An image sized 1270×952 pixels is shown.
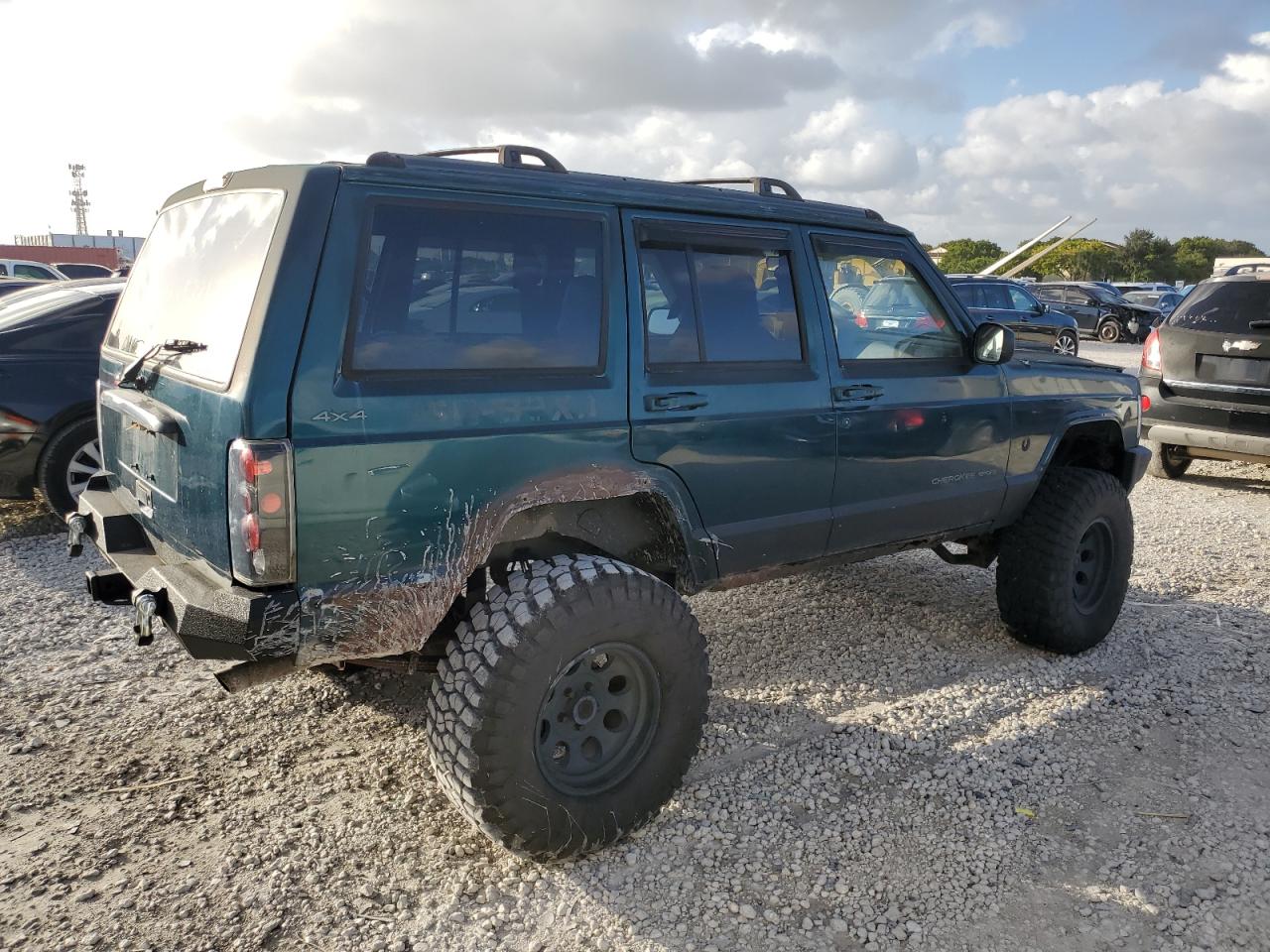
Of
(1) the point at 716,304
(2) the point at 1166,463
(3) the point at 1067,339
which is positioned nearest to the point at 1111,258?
(3) the point at 1067,339

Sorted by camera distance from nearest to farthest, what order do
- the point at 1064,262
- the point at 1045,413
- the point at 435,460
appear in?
the point at 435,460, the point at 1045,413, the point at 1064,262

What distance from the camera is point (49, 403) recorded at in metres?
5.82

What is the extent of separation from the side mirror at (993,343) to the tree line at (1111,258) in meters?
55.8

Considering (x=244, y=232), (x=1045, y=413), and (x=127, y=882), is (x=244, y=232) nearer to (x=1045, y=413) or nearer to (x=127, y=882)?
(x=127, y=882)

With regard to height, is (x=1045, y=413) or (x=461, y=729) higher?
(x=1045, y=413)

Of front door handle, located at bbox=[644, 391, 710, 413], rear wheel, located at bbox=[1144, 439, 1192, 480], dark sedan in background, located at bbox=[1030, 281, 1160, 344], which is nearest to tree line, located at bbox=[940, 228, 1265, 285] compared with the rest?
dark sedan in background, located at bbox=[1030, 281, 1160, 344]

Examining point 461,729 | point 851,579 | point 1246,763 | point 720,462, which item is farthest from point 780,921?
point 851,579

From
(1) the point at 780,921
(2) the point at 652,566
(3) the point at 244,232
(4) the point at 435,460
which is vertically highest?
(3) the point at 244,232

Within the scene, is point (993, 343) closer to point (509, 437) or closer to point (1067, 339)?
point (509, 437)

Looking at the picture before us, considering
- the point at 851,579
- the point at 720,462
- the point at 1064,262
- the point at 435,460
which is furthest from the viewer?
the point at 1064,262

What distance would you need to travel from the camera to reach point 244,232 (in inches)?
104

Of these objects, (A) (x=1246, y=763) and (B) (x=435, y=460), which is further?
(A) (x=1246, y=763)

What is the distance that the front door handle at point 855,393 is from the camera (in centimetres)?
348

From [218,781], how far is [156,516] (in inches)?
37.5
